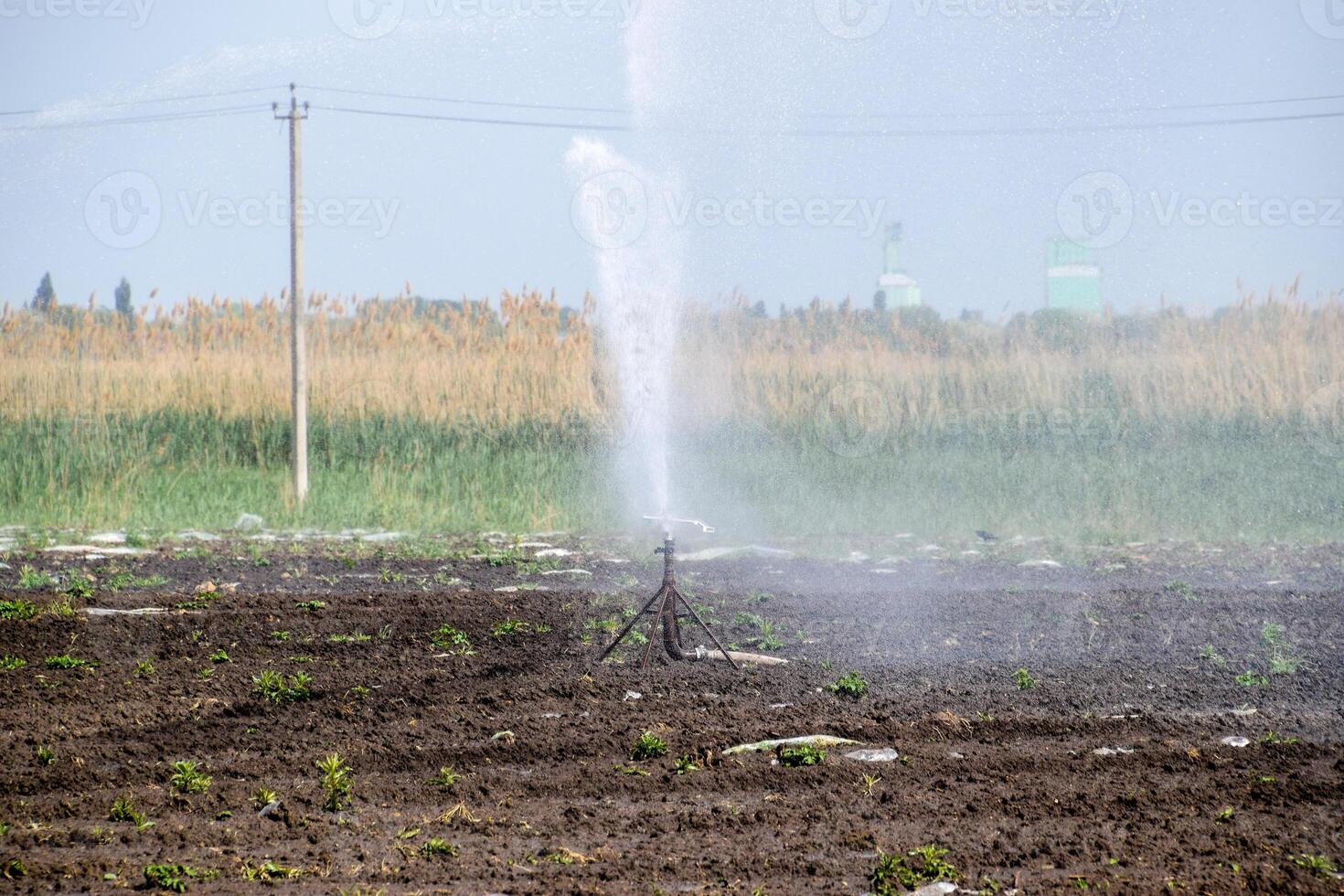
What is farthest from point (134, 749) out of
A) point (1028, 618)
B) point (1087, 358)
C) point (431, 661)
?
point (1087, 358)

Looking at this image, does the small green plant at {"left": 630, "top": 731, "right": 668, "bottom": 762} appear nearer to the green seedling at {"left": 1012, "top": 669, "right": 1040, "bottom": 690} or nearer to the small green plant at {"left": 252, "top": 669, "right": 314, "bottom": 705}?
the small green plant at {"left": 252, "top": 669, "right": 314, "bottom": 705}

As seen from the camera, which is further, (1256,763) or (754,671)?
(754,671)

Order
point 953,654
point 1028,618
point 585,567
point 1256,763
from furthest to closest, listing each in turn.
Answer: point 585,567, point 1028,618, point 953,654, point 1256,763

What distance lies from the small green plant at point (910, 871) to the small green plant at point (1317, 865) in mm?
1032

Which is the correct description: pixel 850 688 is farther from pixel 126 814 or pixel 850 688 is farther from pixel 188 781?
pixel 126 814

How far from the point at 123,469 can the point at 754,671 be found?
34.0 ft

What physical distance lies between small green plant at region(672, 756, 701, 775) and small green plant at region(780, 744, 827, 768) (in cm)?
34

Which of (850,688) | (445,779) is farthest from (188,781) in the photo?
(850,688)

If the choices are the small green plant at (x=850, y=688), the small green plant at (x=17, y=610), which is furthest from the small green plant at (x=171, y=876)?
the small green plant at (x=17, y=610)

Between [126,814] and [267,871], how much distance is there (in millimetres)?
863

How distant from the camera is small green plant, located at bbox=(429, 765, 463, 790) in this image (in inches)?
190

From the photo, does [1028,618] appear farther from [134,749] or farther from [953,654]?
[134,749]

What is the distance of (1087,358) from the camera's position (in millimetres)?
16297

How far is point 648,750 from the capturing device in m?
5.15
